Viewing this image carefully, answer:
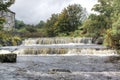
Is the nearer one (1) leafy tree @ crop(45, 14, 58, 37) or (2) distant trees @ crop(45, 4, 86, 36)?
(2) distant trees @ crop(45, 4, 86, 36)

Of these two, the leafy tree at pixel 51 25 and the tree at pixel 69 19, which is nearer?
the tree at pixel 69 19

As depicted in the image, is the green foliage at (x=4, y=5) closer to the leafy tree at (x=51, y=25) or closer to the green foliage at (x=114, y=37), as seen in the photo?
the green foliage at (x=114, y=37)

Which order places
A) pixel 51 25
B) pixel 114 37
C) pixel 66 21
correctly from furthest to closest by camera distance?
pixel 51 25, pixel 66 21, pixel 114 37

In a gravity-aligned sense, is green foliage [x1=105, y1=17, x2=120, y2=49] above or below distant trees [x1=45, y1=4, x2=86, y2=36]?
below

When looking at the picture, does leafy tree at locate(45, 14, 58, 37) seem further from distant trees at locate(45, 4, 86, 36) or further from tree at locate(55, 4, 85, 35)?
tree at locate(55, 4, 85, 35)

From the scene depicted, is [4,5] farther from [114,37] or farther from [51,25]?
[51,25]

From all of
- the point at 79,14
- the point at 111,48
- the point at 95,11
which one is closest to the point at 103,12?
the point at 95,11

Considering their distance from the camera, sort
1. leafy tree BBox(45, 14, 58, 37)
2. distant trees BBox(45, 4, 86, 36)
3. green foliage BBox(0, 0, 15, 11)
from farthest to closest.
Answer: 1. leafy tree BBox(45, 14, 58, 37)
2. distant trees BBox(45, 4, 86, 36)
3. green foliage BBox(0, 0, 15, 11)

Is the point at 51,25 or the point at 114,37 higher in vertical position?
the point at 51,25

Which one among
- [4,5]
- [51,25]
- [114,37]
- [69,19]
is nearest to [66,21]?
[69,19]

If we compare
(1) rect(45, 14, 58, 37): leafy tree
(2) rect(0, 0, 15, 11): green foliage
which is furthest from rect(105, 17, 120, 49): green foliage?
(1) rect(45, 14, 58, 37): leafy tree

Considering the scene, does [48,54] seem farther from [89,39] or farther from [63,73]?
[89,39]

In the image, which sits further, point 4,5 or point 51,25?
point 51,25

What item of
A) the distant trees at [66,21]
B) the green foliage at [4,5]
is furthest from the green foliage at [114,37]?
the distant trees at [66,21]
